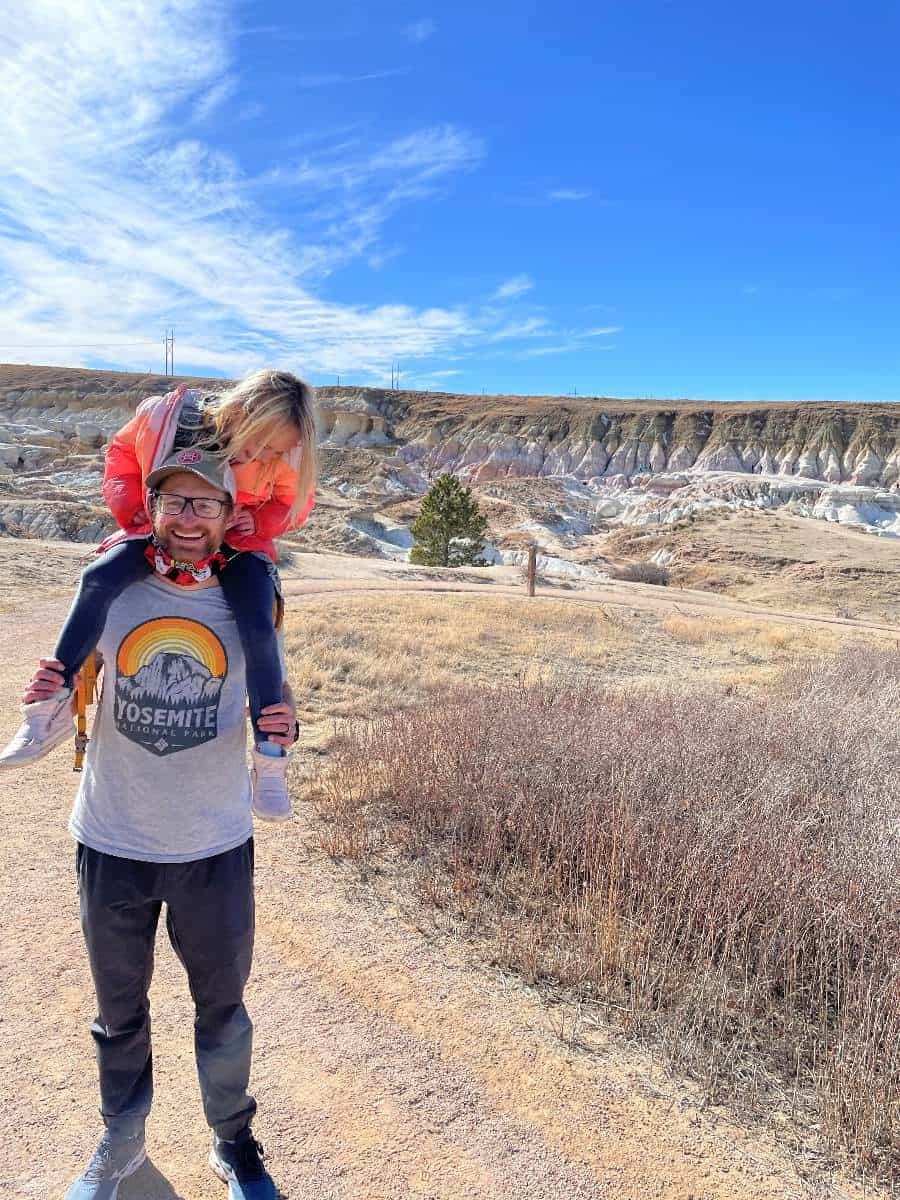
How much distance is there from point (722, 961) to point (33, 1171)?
2.29 metres

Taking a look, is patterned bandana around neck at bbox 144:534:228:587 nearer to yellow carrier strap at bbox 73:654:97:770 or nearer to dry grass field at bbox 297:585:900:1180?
yellow carrier strap at bbox 73:654:97:770

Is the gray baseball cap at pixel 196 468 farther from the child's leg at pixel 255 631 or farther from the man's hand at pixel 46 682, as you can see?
the man's hand at pixel 46 682

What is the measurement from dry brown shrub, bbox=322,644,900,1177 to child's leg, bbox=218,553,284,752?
1.90 m

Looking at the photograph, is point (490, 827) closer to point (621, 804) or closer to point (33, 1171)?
point (621, 804)

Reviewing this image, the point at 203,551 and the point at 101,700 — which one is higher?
the point at 203,551

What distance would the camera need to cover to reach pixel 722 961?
2.77 metres

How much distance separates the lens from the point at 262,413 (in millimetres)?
1701

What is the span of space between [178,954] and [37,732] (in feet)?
2.15

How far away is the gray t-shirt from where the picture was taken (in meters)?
1.70

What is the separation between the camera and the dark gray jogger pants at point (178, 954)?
5.64ft

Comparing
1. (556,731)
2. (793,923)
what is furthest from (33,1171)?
(556,731)

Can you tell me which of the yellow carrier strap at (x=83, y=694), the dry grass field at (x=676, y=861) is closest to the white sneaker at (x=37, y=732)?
the yellow carrier strap at (x=83, y=694)

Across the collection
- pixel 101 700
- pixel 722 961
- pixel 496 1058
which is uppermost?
pixel 101 700

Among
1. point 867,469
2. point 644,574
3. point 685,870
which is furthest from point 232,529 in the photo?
point 867,469
